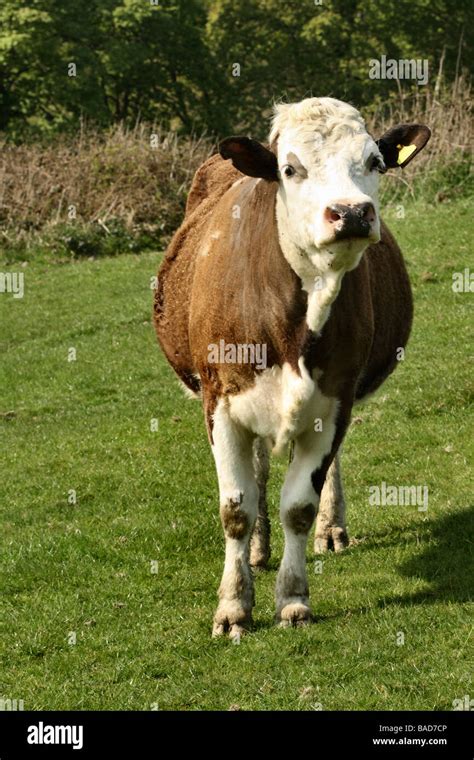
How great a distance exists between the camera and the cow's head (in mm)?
6680

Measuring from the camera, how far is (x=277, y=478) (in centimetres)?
1155

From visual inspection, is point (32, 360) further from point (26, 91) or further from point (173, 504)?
point (26, 91)

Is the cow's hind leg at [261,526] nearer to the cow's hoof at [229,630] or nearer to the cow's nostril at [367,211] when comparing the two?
the cow's hoof at [229,630]

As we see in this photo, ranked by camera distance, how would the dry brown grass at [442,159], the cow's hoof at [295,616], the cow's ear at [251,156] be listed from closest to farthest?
1. the cow's ear at [251,156]
2. the cow's hoof at [295,616]
3. the dry brown grass at [442,159]

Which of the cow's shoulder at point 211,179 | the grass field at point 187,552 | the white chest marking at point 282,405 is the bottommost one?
the grass field at point 187,552

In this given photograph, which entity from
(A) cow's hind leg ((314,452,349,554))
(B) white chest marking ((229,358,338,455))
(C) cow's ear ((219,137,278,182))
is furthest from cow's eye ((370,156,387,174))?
(A) cow's hind leg ((314,452,349,554))

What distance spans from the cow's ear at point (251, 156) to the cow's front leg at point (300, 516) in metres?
1.51

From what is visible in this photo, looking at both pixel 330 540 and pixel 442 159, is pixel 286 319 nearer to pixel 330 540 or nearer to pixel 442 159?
pixel 330 540

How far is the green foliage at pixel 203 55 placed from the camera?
43.5 metres

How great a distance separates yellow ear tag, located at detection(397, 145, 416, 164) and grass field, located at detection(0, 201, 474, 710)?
105 inches

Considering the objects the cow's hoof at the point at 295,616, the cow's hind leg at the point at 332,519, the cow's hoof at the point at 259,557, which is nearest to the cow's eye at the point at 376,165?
the cow's hoof at the point at 295,616

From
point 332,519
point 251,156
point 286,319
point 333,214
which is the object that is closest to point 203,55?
point 332,519

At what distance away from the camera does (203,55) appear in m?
48.1

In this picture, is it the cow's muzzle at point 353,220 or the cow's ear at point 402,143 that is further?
the cow's ear at point 402,143
